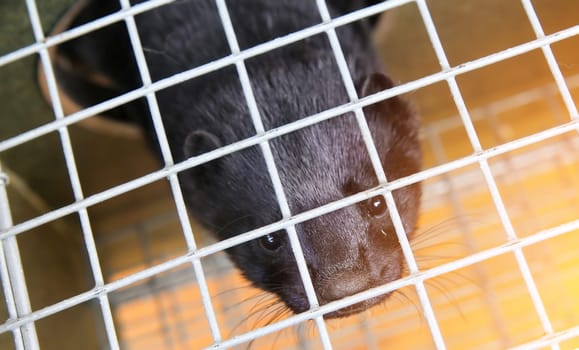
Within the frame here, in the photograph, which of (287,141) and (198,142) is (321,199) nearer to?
(287,141)

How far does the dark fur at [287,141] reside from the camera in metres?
1.15

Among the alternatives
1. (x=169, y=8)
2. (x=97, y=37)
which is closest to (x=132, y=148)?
(x=97, y=37)

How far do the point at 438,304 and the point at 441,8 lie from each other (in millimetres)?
748

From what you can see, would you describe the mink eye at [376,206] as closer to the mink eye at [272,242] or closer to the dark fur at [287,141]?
the dark fur at [287,141]

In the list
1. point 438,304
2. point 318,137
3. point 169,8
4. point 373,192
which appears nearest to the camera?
point 373,192

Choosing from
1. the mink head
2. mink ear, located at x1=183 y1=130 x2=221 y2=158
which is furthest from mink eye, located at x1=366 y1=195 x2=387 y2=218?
mink ear, located at x1=183 y1=130 x2=221 y2=158

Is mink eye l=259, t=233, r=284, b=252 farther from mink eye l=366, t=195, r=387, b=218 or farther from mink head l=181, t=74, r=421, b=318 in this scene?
mink eye l=366, t=195, r=387, b=218

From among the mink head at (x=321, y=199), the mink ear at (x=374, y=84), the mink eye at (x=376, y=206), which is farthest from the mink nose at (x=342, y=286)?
the mink ear at (x=374, y=84)

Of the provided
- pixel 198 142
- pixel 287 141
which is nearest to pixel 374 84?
pixel 287 141

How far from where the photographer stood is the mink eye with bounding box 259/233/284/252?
4.12ft

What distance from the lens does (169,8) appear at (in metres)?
1.62

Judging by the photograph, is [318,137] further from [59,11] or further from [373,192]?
[59,11]

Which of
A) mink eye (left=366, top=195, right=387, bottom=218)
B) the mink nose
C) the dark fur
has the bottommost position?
the mink nose

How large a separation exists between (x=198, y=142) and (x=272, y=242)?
0.22m
